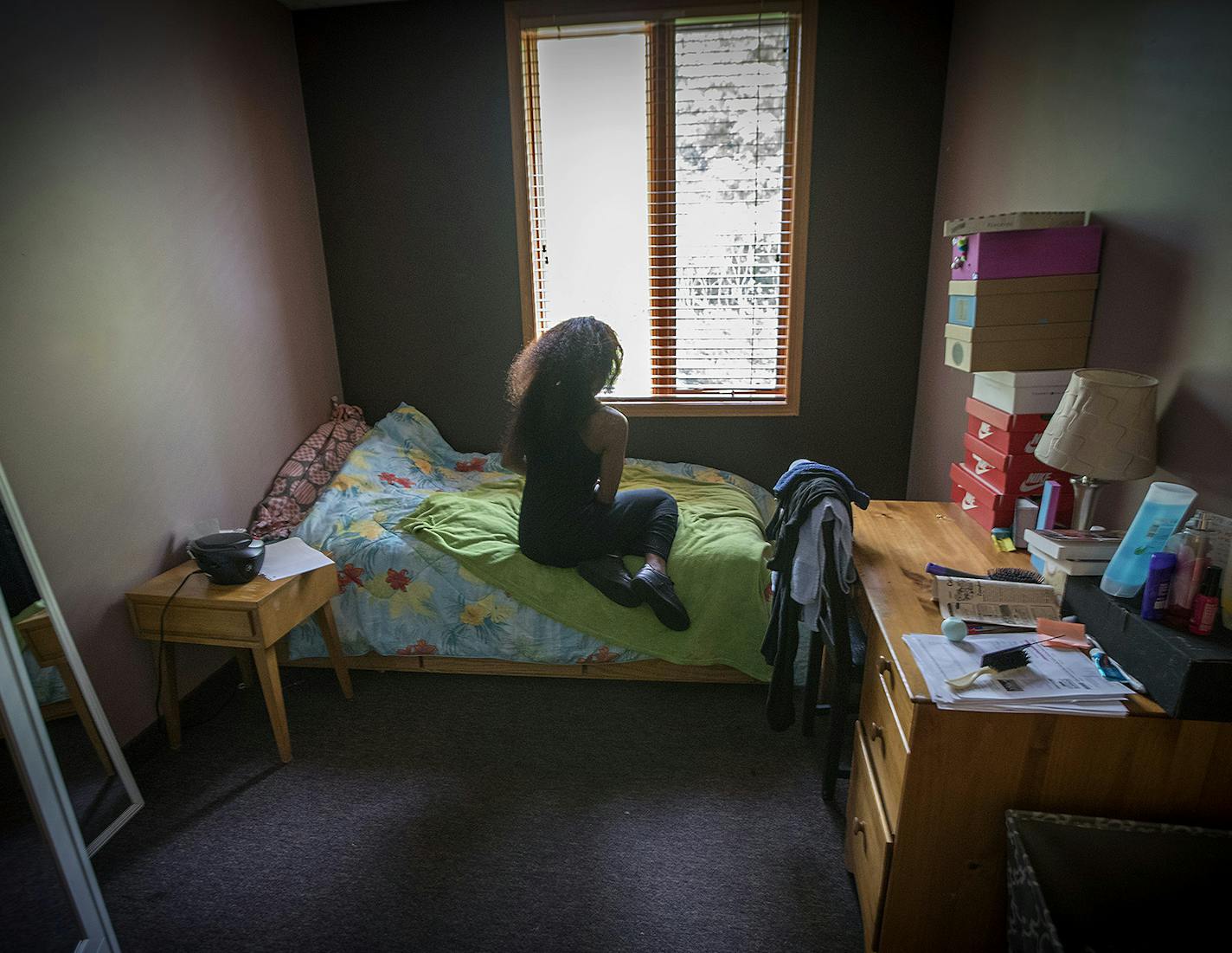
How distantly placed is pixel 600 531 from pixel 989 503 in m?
1.23

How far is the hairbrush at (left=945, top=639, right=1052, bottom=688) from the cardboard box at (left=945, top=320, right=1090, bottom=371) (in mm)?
940

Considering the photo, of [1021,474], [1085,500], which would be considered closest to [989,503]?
[1021,474]

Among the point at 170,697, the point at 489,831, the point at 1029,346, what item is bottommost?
the point at 489,831

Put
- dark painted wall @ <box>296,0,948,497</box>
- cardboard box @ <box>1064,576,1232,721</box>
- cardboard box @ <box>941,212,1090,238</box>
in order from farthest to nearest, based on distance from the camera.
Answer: dark painted wall @ <box>296,0,948,497</box> < cardboard box @ <box>941,212,1090,238</box> < cardboard box @ <box>1064,576,1232,721</box>

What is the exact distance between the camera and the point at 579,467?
253cm

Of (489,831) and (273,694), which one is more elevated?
(273,694)

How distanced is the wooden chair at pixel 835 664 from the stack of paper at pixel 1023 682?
335 millimetres

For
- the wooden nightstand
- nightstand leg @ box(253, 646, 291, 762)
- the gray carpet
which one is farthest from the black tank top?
nightstand leg @ box(253, 646, 291, 762)

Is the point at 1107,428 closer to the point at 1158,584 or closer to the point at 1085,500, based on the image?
the point at 1085,500

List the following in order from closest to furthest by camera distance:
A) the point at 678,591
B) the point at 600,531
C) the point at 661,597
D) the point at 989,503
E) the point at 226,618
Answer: the point at 989,503 → the point at 226,618 → the point at 661,597 → the point at 678,591 → the point at 600,531

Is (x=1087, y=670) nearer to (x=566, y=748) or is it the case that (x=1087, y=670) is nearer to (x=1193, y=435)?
(x=1193, y=435)

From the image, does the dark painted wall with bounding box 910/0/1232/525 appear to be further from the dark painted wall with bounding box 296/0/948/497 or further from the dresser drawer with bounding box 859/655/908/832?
the dresser drawer with bounding box 859/655/908/832

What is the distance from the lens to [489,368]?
3.51 metres

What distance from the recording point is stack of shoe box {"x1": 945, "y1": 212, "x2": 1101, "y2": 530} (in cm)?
183
